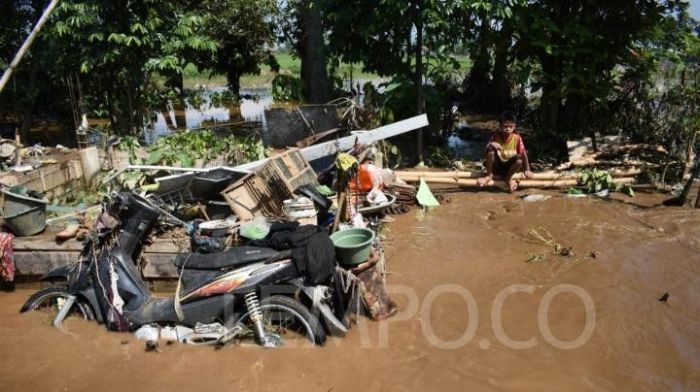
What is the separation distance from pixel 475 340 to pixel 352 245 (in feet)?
4.21

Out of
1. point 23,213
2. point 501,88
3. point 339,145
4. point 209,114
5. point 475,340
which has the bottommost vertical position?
point 475,340

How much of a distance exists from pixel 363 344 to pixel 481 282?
158 cm

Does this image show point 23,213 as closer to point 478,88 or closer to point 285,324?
point 285,324

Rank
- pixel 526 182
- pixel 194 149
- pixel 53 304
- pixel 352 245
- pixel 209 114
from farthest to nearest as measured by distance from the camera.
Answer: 1. pixel 209 114
2. pixel 194 149
3. pixel 526 182
4. pixel 53 304
5. pixel 352 245

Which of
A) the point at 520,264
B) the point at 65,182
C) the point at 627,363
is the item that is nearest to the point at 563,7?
the point at 520,264

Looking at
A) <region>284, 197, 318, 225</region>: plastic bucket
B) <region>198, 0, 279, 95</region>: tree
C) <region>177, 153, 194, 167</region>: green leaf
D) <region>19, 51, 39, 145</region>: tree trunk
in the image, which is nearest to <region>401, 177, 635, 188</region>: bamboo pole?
<region>284, 197, 318, 225</region>: plastic bucket

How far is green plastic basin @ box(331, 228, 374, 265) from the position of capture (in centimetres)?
416

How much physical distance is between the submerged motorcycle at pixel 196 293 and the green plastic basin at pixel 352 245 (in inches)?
12.5

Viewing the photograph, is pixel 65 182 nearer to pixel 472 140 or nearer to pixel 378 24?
pixel 378 24

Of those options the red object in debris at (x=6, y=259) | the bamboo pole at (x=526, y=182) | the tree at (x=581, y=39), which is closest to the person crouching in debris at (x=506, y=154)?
the bamboo pole at (x=526, y=182)

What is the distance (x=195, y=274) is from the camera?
428cm

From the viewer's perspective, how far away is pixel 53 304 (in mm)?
4770

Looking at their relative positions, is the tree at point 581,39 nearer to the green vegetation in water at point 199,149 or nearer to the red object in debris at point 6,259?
the green vegetation in water at point 199,149

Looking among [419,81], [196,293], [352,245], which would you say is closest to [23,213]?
[196,293]
